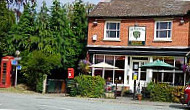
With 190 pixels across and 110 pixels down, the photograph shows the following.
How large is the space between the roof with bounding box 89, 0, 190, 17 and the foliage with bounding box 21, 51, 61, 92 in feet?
16.8

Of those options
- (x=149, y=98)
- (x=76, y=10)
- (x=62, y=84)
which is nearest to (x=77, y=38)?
(x=76, y=10)

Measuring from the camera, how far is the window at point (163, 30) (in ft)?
94.6

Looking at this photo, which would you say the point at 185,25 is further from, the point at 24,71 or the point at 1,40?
the point at 1,40

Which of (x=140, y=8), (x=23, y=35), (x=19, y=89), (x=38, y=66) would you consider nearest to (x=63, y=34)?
(x=23, y=35)

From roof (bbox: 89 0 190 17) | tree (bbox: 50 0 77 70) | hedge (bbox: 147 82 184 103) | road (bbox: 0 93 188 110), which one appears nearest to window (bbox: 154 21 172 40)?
roof (bbox: 89 0 190 17)

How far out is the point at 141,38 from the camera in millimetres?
29359

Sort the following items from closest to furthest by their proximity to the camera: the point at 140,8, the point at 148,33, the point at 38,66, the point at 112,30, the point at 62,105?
the point at 62,105 → the point at 38,66 → the point at 148,33 → the point at 112,30 → the point at 140,8

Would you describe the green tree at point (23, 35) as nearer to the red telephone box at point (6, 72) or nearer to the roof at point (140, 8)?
the red telephone box at point (6, 72)

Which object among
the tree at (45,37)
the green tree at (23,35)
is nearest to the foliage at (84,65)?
the tree at (45,37)

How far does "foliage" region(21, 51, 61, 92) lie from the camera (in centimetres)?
2817

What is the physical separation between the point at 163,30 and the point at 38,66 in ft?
32.4

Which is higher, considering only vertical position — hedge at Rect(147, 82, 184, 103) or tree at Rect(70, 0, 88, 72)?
tree at Rect(70, 0, 88, 72)

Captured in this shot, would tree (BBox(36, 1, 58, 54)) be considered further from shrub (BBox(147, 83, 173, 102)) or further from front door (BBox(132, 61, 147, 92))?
shrub (BBox(147, 83, 173, 102))

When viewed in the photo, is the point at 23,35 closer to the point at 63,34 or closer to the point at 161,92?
the point at 63,34
